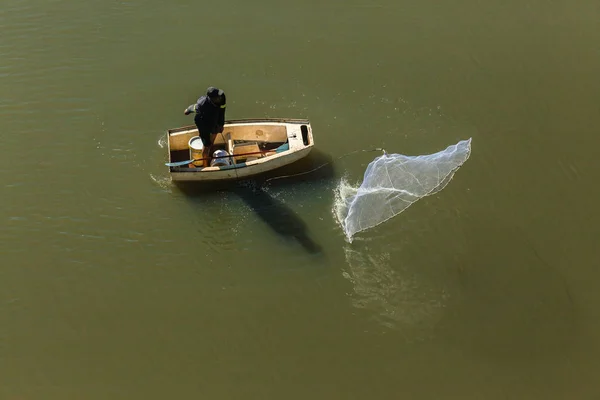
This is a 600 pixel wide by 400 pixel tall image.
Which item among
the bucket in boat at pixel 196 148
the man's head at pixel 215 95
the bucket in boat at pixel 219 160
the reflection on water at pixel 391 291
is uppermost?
the man's head at pixel 215 95

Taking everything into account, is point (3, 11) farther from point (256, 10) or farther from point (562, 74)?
point (562, 74)

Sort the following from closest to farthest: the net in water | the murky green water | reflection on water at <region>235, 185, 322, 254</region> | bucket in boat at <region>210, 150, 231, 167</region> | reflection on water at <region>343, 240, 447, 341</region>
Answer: the murky green water
reflection on water at <region>343, 240, 447, 341</region>
the net in water
reflection on water at <region>235, 185, 322, 254</region>
bucket in boat at <region>210, 150, 231, 167</region>

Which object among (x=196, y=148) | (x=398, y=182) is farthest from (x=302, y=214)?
(x=196, y=148)

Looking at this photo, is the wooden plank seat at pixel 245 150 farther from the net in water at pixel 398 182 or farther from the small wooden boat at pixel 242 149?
the net in water at pixel 398 182

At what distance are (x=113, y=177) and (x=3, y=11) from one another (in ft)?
21.3

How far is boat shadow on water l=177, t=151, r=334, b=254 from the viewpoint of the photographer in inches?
379

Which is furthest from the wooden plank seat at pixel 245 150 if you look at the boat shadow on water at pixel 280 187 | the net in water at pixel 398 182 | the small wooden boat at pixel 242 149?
the net in water at pixel 398 182

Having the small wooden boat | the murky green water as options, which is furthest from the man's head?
the murky green water

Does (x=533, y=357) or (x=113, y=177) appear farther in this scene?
(x=113, y=177)

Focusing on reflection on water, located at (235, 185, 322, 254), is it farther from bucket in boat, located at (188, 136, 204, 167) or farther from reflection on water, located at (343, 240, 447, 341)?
bucket in boat, located at (188, 136, 204, 167)

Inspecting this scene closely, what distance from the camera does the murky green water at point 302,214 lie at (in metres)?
8.20

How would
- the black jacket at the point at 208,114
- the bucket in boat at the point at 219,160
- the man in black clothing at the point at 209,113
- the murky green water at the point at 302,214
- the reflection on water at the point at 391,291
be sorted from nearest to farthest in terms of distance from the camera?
the murky green water at the point at 302,214, the reflection on water at the point at 391,291, the man in black clothing at the point at 209,113, the black jacket at the point at 208,114, the bucket in boat at the point at 219,160

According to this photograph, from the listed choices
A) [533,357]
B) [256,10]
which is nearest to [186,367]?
[533,357]

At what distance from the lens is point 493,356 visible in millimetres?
8266
